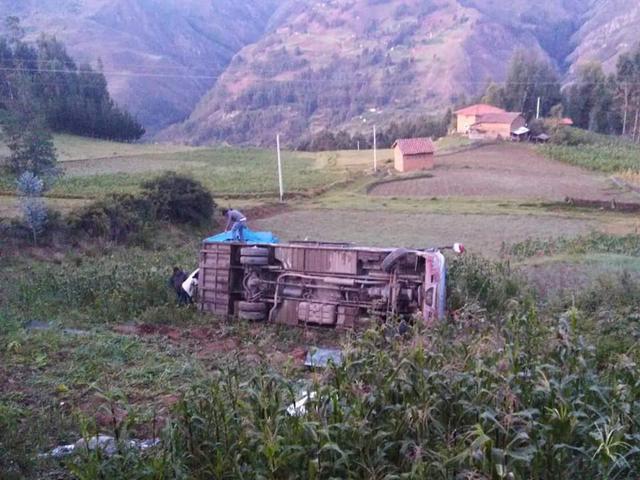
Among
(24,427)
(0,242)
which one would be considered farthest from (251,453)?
(0,242)

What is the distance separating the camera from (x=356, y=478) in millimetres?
3758

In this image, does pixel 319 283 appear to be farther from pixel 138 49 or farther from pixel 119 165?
pixel 138 49

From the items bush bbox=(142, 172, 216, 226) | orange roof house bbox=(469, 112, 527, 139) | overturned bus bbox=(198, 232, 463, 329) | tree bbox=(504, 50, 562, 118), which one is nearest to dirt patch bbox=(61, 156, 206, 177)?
bush bbox=(142, 172, 216, 226)

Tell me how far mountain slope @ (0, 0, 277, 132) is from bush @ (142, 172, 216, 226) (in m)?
98.0

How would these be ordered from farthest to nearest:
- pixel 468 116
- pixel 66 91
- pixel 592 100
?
pixel 592 100, pixel 66 91, pixel 468 116

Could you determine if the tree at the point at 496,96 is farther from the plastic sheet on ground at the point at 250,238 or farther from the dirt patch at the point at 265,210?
the plastic sheet on ground at the point at 250,238

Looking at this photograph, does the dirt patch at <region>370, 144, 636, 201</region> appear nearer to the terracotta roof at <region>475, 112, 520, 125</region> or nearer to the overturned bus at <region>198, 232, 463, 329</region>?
the terracotta roof at <region>475, 112, 520, 125</region>

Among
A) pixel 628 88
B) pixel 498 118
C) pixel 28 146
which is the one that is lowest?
pixel 28 146

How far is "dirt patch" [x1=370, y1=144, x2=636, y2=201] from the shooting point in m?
34.5

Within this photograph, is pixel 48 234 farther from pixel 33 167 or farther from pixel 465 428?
pixel 465 428

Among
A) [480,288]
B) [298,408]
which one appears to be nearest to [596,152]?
[480,288]

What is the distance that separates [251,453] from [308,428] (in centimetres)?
37

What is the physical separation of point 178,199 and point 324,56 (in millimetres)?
143490

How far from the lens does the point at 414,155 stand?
4341cm
